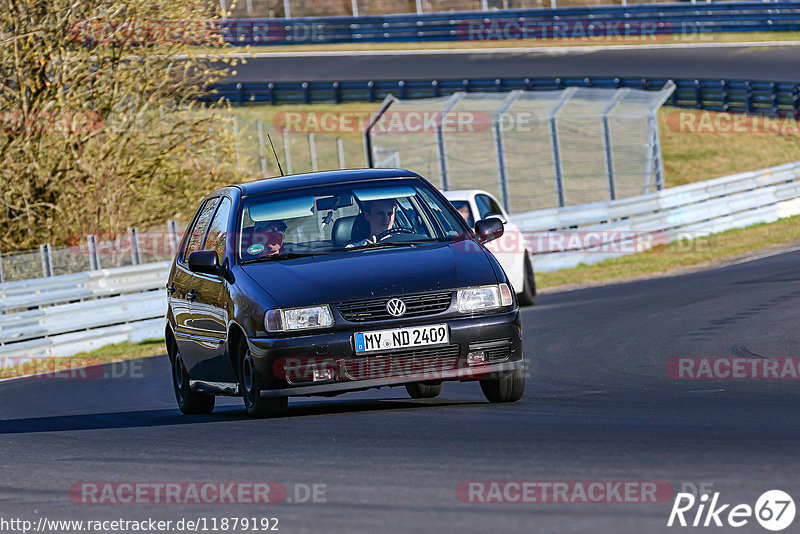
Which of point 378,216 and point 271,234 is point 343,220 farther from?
point 271,234

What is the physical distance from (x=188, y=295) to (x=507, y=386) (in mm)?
2644

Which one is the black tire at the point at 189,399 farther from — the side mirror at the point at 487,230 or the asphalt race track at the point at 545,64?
the asphalt race track at the point at 545,64

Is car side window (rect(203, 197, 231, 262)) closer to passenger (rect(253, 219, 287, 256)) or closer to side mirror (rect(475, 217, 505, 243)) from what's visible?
passenger (rect(253, 219, 287, 256))

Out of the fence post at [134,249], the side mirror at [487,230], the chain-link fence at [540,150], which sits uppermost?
the side mirror at [487,230]

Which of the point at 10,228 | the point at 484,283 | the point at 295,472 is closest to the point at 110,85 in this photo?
the point at 10,228

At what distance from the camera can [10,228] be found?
70.4 feet

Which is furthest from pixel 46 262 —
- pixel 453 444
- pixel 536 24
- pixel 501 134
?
pixel 536 24

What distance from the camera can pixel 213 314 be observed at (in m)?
9.15

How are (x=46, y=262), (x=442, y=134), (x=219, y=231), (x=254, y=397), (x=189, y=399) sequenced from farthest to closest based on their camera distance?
(x=442, y=134)
(x=46, y=262)
(x=189, y=399)
(x=219, y=231)
(x=254, y=397)

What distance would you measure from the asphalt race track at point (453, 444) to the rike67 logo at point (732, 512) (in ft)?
0.16

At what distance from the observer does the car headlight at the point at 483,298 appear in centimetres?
812

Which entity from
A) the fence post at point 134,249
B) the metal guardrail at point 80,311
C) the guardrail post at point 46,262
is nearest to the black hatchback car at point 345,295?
the metal guardrail at point 80,311

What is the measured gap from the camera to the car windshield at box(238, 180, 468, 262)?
349 inches

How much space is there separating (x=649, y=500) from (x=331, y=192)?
14.8ft
